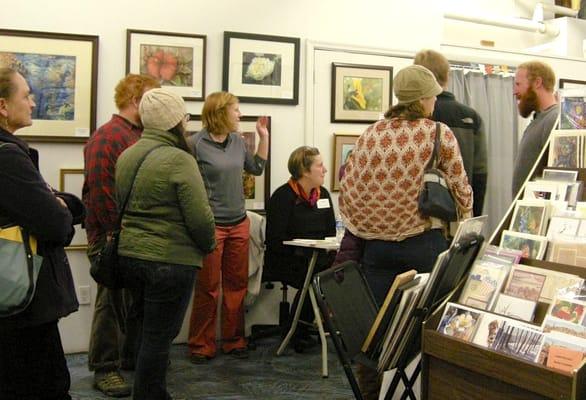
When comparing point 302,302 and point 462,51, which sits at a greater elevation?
point 462,51

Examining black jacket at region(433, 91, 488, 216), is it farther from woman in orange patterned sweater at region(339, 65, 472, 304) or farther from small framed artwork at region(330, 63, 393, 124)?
small framed artwork at region(330, 63, 393, 124)

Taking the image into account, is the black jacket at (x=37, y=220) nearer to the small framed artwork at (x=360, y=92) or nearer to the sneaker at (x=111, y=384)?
the sneaker at (x=111, y=384)

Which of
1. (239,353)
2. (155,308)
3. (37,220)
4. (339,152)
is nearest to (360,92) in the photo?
(339,152)

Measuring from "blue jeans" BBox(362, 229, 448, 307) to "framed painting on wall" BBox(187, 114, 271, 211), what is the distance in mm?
1870

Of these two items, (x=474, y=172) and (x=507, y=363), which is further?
(x=474, y=172)

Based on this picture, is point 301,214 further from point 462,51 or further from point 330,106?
point 462,51

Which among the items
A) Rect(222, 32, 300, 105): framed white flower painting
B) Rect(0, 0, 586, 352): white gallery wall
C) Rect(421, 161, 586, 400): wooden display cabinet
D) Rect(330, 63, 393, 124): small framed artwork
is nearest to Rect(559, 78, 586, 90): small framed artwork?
Rect(0, 0, 586, 352): white gallery wall

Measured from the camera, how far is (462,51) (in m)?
4.77

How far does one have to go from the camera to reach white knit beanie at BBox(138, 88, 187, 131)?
7.90 ft

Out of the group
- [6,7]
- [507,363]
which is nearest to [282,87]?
[6,7]

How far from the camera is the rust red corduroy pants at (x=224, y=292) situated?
3652mm

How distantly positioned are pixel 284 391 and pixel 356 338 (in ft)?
4.42

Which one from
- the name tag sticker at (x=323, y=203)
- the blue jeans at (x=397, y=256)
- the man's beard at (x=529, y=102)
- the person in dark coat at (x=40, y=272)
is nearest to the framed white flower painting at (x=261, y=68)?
the name tag sticker at (x=323, y=203)

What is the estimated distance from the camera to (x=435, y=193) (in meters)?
2.17
